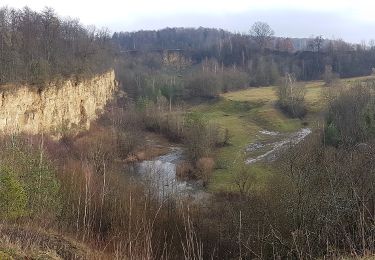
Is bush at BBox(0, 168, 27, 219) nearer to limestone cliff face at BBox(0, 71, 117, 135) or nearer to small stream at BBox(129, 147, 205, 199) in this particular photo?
small stream at BBox(129, 147, 205, 199)

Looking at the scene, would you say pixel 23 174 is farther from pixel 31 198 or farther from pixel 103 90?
pixel 103 90

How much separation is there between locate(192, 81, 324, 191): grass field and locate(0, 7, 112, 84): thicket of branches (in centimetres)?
1800

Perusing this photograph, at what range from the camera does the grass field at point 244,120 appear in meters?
41.8

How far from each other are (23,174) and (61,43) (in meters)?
34.9

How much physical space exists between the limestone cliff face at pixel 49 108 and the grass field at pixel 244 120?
15591 millimetres

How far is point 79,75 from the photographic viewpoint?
52.0 meters

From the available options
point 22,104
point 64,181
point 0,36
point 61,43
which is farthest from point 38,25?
point 64,181

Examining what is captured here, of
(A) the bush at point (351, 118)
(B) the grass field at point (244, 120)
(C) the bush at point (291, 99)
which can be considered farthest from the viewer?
(C) the bush at point (291, 99)

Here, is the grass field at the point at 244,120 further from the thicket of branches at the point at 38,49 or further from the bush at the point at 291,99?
the thicket of branches at the point at 38,49

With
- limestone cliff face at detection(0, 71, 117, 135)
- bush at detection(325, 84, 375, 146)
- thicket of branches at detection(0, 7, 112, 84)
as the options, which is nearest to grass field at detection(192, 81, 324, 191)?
bush at detection(325, 84, 375, 146)

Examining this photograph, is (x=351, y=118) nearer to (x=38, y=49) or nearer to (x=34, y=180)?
(x=38, y=49)

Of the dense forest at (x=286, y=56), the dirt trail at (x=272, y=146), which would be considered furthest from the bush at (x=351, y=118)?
the dense forest at (x=286, y=56)

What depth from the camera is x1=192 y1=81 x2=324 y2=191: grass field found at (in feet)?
137

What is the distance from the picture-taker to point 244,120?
212 ft
